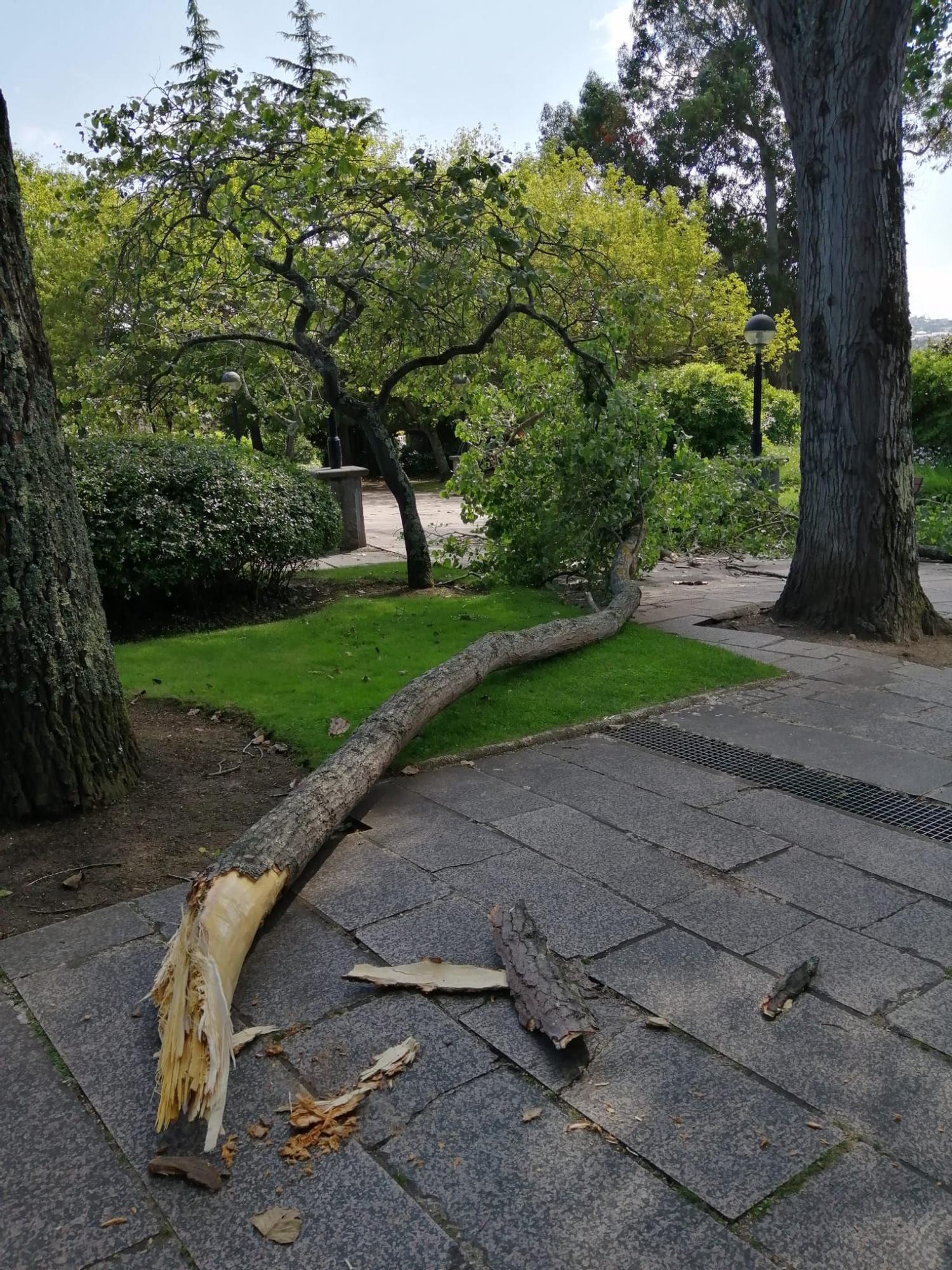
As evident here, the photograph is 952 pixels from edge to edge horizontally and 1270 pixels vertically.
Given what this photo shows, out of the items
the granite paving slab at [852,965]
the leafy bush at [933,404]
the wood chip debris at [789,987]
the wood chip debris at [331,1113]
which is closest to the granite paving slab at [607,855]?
the granite paving slab at [852,965]

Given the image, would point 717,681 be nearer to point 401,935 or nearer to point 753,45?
point 401,935

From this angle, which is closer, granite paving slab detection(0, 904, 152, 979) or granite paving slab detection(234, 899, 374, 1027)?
granite paving slab detection(234, 899, 374, 1027)

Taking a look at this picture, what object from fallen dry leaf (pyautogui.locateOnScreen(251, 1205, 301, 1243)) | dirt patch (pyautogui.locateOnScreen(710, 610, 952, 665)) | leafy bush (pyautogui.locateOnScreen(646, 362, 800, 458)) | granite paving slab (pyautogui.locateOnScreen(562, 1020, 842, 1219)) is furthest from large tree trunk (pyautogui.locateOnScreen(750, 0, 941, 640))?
leafy bush (pyautogui.locateOnScreen(646, 362, 800, 458))

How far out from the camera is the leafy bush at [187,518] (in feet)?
24.2

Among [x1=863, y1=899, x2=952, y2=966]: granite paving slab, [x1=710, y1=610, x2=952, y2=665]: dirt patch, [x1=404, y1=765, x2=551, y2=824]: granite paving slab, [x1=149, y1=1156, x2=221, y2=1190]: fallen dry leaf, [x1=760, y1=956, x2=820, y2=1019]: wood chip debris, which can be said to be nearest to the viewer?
[x1=149, y1=1156, x2=221, y2=1190]: fallen dry leaf

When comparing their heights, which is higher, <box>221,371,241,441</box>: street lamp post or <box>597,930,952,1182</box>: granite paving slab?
<box>221,371,241,441</box>: street lamp post

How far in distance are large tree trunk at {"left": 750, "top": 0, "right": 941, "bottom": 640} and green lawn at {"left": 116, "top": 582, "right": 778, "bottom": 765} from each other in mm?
1418

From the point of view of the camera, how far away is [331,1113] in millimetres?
2191

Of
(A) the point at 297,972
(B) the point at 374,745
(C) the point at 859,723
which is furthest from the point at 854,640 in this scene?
(A) the point at 297,972

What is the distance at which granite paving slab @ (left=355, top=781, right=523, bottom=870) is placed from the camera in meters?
3.65

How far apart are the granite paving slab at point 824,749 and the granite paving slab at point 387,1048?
2670 millimetres

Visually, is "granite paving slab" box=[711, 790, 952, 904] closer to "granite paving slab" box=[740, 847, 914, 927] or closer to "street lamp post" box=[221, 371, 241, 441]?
"granite paving slab" box=[740, 847, 914, 927]

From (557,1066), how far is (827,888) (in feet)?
4.64

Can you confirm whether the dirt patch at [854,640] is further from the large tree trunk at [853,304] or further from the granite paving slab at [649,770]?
the granite paving slab at [649,770]
